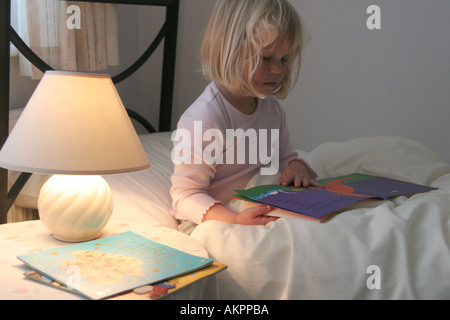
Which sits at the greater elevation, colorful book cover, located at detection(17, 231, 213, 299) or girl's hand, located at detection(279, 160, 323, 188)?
girl's hand, located at detection(279, 160, 323, 188)

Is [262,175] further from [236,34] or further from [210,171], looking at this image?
[236,34]

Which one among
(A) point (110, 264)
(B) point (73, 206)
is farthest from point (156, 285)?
(B) point (73, 206)

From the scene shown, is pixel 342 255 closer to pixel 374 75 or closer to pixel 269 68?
pixel 269 68

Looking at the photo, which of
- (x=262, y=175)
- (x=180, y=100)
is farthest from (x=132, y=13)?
(x=262, y=175)

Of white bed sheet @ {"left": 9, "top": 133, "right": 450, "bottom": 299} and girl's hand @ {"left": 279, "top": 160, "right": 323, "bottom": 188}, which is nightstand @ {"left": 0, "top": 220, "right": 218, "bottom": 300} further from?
girl's hand @ {"left": 279, "top": 160, "right": 323, "bottom": 188}

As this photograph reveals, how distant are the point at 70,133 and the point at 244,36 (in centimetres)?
51

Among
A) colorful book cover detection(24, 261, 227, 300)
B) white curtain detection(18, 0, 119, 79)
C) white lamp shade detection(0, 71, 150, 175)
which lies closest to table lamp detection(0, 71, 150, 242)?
white lamp shade detection(0, 71, 150, 175)

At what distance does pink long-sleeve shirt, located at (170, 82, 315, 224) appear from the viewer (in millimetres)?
1160

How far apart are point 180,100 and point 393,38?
3.04ft

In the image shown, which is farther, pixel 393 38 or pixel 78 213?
pixel 393 38

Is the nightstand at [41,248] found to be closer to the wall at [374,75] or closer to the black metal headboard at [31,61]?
the black metal headboard at [31,61]

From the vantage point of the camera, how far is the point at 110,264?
0.79 meters

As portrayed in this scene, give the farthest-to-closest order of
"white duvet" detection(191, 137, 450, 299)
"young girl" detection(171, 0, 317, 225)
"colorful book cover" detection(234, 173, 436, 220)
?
"young girl" detection(171, 0, 317, 225) < "colorful book cover" detection(234, 173, 436, 220) < "white duvet" detection(191, 137, 450, 299)
